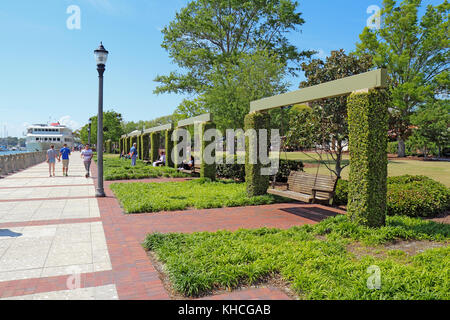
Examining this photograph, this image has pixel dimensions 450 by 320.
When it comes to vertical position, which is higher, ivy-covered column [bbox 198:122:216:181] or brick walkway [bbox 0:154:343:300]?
ivy-covered column [bbox 198:122:216:181]

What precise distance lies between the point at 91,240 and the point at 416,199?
7074 mm

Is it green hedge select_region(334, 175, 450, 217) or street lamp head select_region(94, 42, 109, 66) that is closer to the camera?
green hedge select_region(334, 175, 450, 217)

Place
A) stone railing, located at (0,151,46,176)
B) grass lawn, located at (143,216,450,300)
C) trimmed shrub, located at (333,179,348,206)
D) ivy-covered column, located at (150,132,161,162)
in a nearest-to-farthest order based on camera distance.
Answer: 1. grass lawn, located at (143,216,450,300)
2. trimmed shrub, located at (333,179,348,206)
3. stone railing, located at (0,151,46,176)
4. ivy-covered column, located at (150,132,161,162)

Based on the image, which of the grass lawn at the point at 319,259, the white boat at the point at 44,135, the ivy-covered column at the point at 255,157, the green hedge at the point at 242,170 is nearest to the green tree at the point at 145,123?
the white boat at the point at 44,135

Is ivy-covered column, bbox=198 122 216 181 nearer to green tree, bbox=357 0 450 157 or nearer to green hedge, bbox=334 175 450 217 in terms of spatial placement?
green hedge, bbox=334 175 450 217

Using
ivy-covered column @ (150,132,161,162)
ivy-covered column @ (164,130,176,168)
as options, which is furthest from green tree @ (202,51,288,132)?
ivy-covered column @ (150,132,161,162)

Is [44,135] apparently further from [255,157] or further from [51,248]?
[51,248]

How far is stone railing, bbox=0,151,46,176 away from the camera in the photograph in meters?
16.5

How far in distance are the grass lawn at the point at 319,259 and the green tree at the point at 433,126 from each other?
109 ft

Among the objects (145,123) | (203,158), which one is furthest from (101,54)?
(145,123)

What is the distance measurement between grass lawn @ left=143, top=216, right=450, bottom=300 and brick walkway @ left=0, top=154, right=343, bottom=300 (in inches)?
10.8

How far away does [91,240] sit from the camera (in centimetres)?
531

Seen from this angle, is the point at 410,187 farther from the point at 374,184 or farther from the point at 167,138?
the point at 167,138
